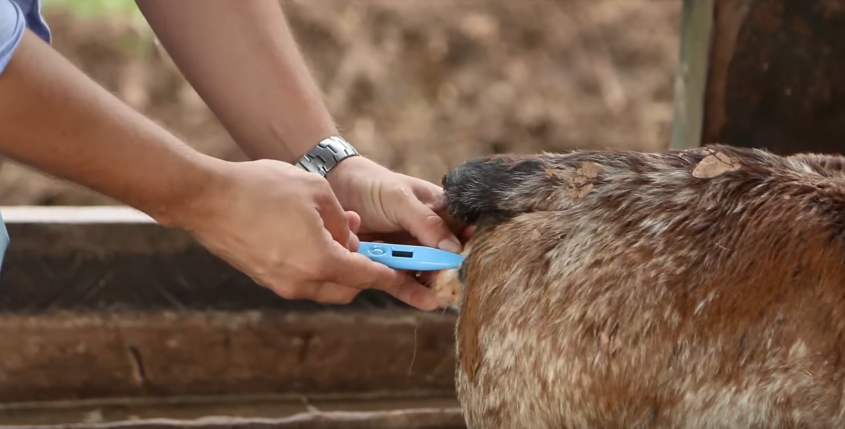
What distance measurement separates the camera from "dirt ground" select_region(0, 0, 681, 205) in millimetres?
2871

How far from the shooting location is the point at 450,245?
989 mm

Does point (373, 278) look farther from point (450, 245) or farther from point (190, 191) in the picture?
point (190, 191)

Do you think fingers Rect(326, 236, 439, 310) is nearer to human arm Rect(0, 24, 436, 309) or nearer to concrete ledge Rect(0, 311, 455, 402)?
human arm Rect(0, 24, 436, 309)

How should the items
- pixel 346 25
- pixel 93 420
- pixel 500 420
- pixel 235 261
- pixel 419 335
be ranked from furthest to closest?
pixel 346 25 < pixel 419 335 < pixel 93 420 < pixel 235 261 < pixel 500 420

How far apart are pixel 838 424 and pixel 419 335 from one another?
100cm

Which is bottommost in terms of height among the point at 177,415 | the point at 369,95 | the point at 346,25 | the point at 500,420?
the point at 177,415

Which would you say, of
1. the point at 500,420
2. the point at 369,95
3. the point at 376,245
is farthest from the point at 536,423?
the point at 369,95

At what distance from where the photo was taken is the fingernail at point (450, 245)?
3.22 ft

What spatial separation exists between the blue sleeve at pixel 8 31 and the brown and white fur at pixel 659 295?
0.43m

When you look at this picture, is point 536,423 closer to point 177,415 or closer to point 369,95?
point 177,415

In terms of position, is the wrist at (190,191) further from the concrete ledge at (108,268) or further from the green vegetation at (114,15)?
the green vegetation at (114,15)

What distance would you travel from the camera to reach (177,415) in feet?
5.08

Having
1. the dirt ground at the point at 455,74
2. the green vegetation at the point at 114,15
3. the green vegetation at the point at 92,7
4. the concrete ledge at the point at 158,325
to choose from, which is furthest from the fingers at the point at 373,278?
the green vegetation at the point at 92,7

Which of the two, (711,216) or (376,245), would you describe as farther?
(376,245)
